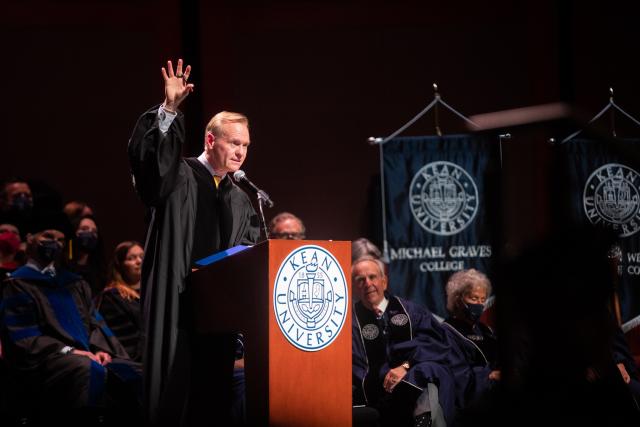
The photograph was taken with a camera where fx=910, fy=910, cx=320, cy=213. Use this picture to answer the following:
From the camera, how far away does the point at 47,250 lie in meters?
5.75

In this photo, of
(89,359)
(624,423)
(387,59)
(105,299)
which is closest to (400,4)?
(387,59)

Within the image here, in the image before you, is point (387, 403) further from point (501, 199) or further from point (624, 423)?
point (501, 199)

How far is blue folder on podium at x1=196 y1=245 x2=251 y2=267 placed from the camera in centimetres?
341

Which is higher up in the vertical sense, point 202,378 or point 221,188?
point 221,188

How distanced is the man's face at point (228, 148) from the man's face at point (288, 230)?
207cm

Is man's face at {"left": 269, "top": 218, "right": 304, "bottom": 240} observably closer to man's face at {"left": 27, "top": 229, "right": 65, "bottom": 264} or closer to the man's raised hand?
man's face at {"left": 27, "top": 229, "right": 65, "bottom": 264}

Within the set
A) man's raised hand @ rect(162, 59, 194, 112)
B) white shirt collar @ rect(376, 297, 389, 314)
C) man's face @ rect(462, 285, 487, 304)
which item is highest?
man's raised hand @ rect(162, 59, 194, 112)

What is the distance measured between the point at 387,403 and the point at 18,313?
2.30m

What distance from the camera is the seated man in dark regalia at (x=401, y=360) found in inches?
205

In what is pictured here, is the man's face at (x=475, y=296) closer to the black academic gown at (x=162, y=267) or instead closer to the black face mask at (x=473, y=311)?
the black face mask at (x=473, y=311)

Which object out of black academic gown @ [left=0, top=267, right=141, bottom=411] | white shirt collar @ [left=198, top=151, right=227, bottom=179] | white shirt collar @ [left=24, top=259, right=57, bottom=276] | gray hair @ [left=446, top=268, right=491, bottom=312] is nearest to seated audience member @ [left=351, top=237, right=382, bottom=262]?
gray hair @ [left=446, top=268, right=491, bottom=312]

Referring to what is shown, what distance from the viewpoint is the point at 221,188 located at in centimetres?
392

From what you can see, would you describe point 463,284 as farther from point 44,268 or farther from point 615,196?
point 44,268

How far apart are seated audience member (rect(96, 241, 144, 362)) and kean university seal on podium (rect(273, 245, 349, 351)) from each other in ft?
9.73
